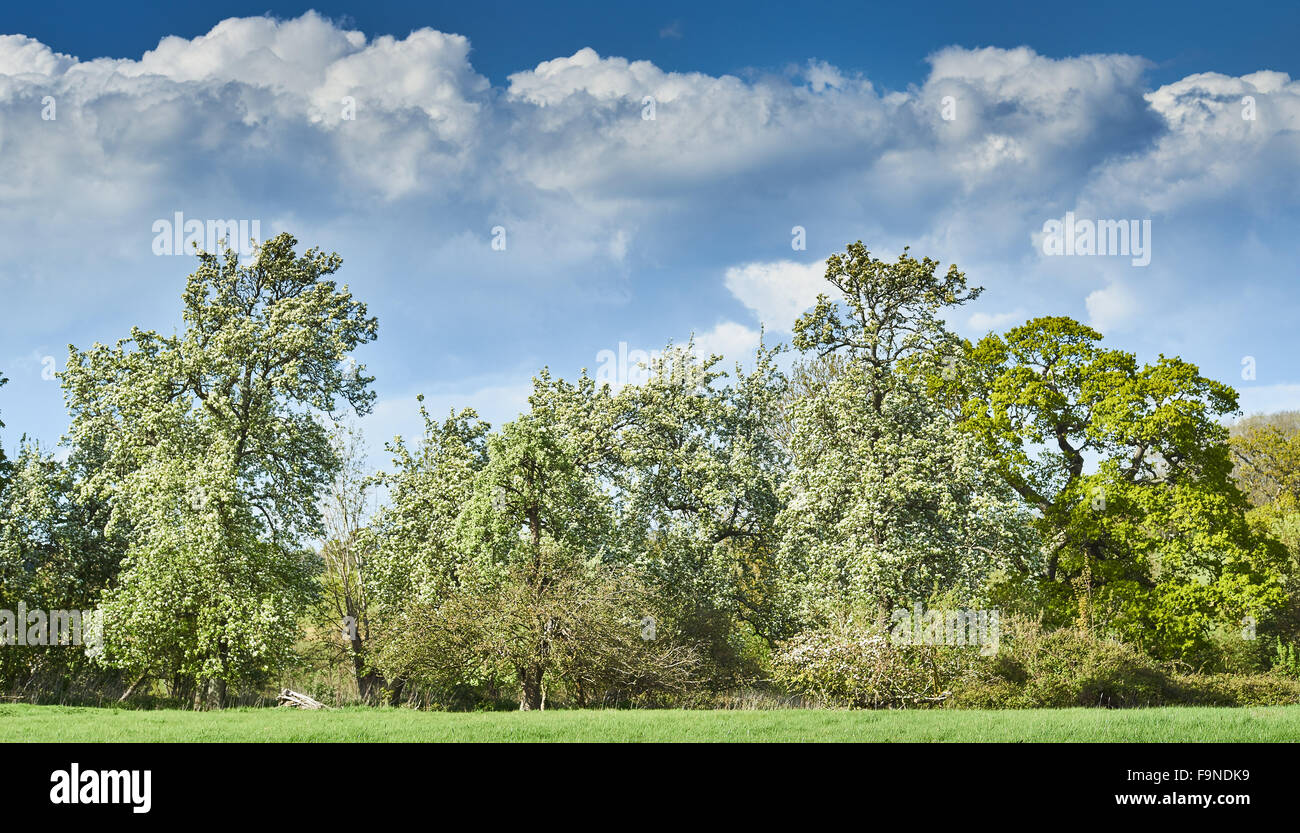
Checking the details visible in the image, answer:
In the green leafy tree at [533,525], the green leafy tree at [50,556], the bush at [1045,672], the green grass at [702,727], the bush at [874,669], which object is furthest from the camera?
the green leafy tree at [50,556]

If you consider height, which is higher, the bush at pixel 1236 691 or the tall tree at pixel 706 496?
the tall tree at pixel 706 496

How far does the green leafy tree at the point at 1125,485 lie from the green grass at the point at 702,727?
28.7ft

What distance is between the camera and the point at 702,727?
47.9 ft

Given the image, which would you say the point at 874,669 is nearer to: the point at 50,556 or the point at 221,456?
the point at 221,456

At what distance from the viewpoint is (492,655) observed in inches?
874

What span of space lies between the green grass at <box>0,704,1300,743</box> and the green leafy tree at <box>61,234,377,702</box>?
20.8 feet

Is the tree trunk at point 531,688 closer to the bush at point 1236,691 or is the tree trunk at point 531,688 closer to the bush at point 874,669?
the bush at point 874,669

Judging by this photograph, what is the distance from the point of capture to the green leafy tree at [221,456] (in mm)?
23453

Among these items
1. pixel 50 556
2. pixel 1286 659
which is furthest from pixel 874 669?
pixel 50 556

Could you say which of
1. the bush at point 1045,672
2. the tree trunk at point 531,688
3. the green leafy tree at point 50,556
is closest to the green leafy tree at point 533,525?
the tree trunk at point 531,688

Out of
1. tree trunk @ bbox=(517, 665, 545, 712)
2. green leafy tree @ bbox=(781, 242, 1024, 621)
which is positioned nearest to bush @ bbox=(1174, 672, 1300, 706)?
green leafy tree @ bbox=(781, 242, 1024, 621)

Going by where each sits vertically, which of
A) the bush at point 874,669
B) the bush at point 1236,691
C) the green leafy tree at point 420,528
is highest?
the green leafy tree at point 420,528
